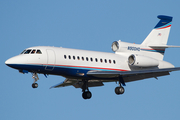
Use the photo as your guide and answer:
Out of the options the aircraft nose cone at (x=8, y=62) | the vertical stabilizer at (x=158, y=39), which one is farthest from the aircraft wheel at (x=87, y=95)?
the aircraft nose cone at (x=8, y=62)

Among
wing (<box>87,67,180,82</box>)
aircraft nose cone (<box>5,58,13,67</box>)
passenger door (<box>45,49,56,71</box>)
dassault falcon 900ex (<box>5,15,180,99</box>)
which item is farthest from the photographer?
wing (<box>87,67,180,82</box>)

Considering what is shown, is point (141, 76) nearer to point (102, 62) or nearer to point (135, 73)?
point (135, 73)

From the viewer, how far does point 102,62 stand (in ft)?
109

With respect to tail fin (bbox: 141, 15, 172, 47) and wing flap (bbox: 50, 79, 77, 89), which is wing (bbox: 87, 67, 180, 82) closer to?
wing flap (bbox: 50, 79, 77, 89)

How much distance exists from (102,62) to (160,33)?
798 centimetres

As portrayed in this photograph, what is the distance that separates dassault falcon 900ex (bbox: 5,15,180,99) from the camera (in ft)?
99.1

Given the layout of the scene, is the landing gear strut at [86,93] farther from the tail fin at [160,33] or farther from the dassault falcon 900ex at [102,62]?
the tail fin at [160,33]

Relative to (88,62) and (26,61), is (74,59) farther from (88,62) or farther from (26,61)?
(26,61)

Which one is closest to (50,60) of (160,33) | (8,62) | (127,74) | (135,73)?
(8,62)

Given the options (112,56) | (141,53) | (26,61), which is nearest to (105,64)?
(112,56)

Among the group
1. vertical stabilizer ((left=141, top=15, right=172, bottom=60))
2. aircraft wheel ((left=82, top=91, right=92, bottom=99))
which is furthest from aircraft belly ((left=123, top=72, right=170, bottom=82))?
aircraft wheel ((left=82, top=91, right=92, bottom=99))

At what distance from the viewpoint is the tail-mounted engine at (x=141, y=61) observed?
111 feet

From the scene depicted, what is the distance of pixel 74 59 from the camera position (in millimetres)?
31438

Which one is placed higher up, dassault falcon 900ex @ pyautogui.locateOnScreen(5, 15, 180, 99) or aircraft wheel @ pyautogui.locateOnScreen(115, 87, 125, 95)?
dassault falcon 900ex @ pyautogui.locateOnScreen(5, 15, 180, 99)
